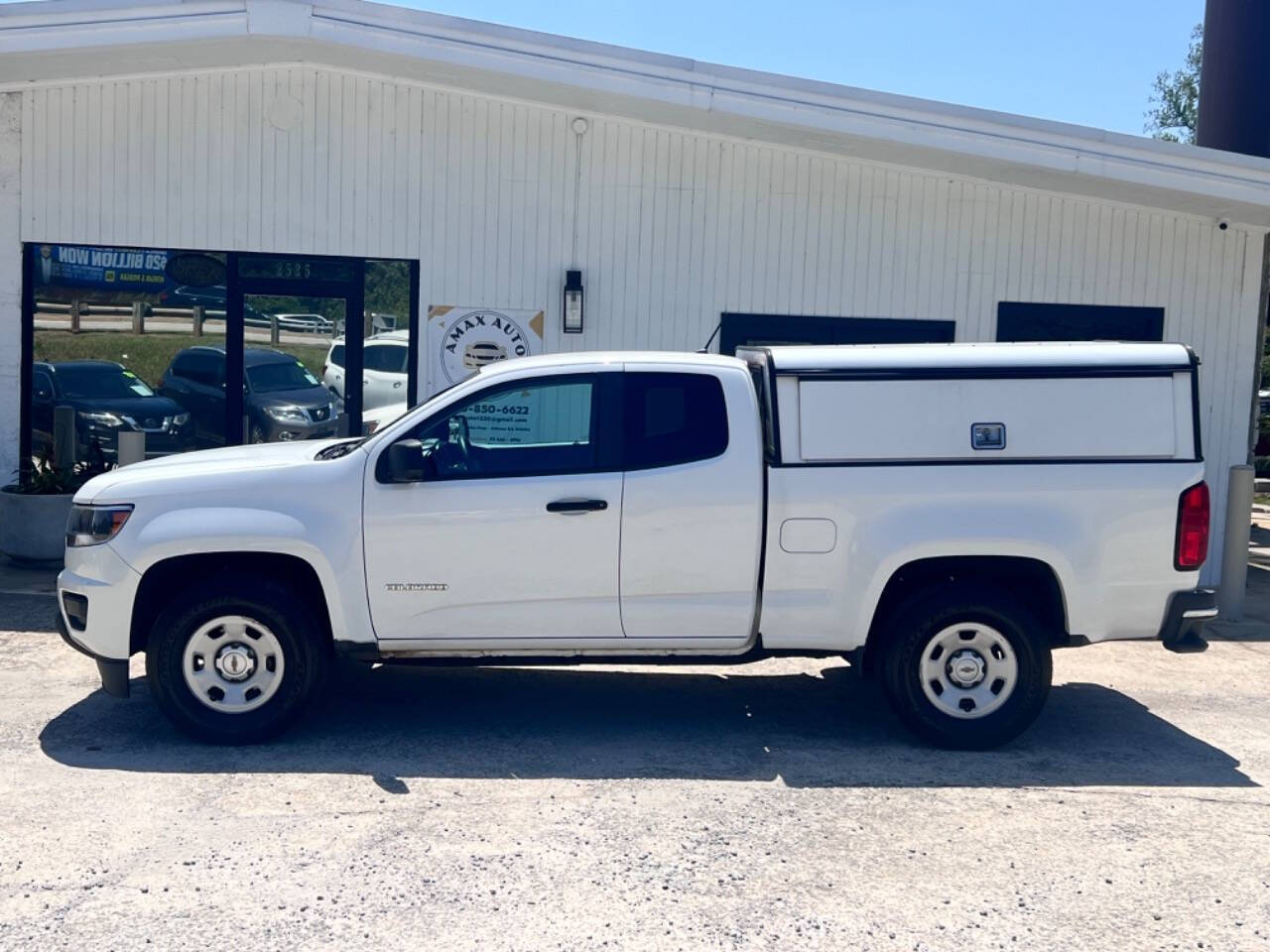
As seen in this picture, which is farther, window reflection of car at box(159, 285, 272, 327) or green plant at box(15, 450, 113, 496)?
window reflection of car at box(159, 285, 272, 327)

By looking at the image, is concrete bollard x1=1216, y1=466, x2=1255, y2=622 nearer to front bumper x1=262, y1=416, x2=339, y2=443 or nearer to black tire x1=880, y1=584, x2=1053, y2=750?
black tire x1=880, y1=584, x2=1053, y2=750

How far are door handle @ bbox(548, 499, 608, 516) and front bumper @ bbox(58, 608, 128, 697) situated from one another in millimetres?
2252

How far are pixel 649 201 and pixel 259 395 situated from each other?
3.67m

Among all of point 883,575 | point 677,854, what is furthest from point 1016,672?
point 677,854

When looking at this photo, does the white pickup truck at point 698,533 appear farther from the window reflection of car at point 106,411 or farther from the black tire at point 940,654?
the window reflection of car at point 106,411

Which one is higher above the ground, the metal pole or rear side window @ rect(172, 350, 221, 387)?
rear side window @ rect(172, 350, 221, 387)

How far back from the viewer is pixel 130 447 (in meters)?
11.1

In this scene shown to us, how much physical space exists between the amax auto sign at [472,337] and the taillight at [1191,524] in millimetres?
6031

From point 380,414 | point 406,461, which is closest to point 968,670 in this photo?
point 406,461

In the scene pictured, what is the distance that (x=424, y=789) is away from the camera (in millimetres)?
6262

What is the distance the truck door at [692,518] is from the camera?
6.83 m

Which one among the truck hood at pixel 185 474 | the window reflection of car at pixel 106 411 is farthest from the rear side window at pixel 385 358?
the truck hood at pixel 185 474

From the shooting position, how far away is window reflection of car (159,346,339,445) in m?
11.7

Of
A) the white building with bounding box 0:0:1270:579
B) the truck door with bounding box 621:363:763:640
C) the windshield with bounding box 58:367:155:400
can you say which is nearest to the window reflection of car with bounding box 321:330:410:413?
the white building with bounding box 0:0:1270:579
